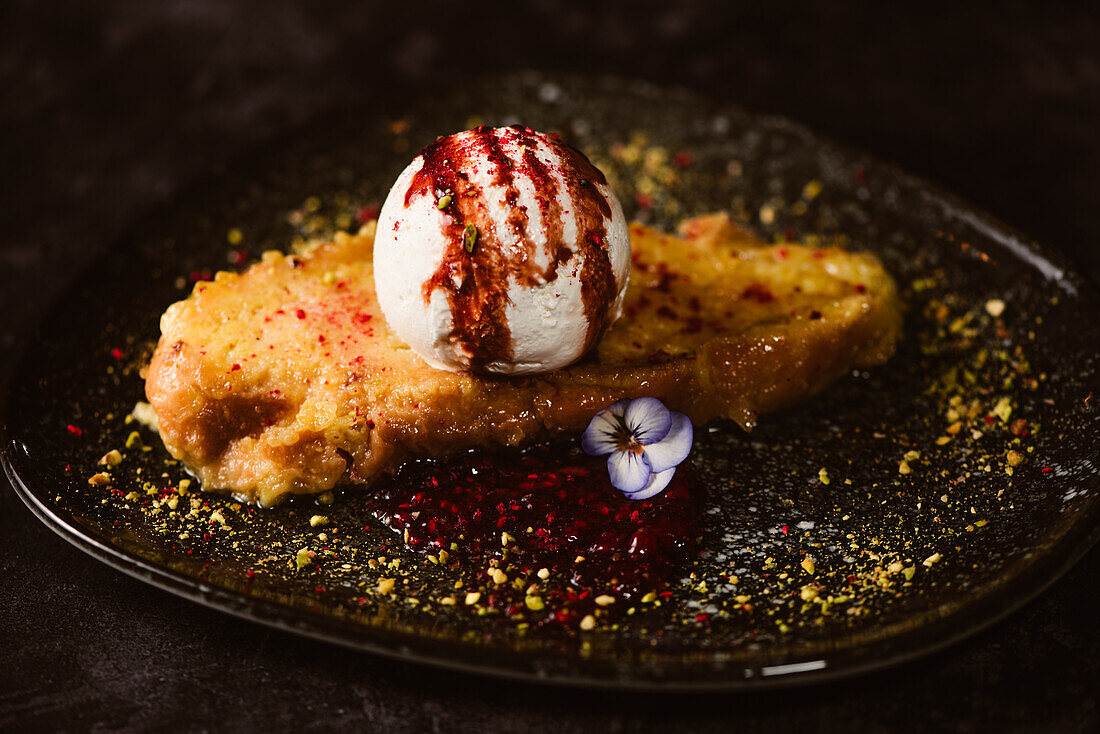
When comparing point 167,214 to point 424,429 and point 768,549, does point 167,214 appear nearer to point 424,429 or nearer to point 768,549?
point 424,429

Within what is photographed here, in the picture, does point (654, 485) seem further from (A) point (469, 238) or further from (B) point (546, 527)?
(A) point (469, 238)

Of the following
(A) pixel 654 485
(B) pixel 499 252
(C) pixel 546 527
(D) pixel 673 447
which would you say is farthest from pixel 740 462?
(B) pixel 499 252

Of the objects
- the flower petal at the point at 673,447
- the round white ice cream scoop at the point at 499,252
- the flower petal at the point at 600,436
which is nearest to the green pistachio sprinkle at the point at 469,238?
the round white ice cream scoop at the point at 499,252

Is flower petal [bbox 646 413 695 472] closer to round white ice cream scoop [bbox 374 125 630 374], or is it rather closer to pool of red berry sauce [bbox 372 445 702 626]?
pool of red berry sauce [bbox 372 445 702 626]

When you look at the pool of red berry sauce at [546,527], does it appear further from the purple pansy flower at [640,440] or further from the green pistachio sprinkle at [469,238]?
the green pistachio sprinkle at [469,238]

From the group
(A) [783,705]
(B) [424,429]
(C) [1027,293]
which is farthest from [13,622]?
(C) [1027,293]

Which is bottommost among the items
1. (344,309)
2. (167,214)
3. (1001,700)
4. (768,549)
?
(1001,700)
